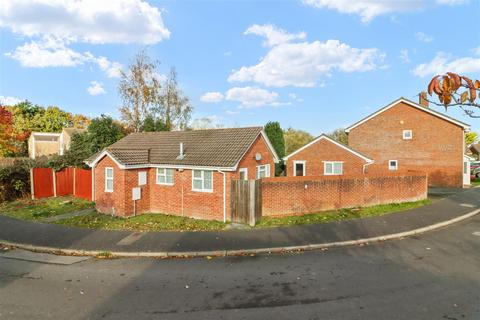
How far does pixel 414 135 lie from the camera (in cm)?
2634

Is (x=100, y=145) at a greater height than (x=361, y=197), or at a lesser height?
greater

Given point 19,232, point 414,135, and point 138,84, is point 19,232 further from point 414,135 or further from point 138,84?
point 414,135

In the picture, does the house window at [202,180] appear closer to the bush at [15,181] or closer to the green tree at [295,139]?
the bush at [15,181]

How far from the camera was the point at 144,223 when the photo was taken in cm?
1299

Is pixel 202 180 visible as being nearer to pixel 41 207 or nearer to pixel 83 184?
pixel 41 207

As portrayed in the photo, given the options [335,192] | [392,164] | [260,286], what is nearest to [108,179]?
[260,286]

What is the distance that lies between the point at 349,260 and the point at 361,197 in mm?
7746

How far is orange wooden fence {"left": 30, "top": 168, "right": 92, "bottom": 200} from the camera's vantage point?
19.6 m

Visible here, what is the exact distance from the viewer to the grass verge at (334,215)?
12477 mm

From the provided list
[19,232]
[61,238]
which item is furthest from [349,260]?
[19,232]

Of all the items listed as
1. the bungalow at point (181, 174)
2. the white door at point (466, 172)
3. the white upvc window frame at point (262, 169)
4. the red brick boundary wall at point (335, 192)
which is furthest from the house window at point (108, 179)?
the white door at point (466, 172)

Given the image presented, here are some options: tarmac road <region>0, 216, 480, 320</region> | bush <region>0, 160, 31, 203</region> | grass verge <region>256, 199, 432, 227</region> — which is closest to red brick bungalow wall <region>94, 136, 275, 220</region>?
grass verge <region>256, 199, 432, 227</region>

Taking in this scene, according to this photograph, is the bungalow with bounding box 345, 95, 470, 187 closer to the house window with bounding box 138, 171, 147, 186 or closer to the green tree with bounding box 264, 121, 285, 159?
the green tree with bounding box 264, 121, 285, 159

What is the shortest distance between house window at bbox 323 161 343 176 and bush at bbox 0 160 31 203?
69.2 feet
